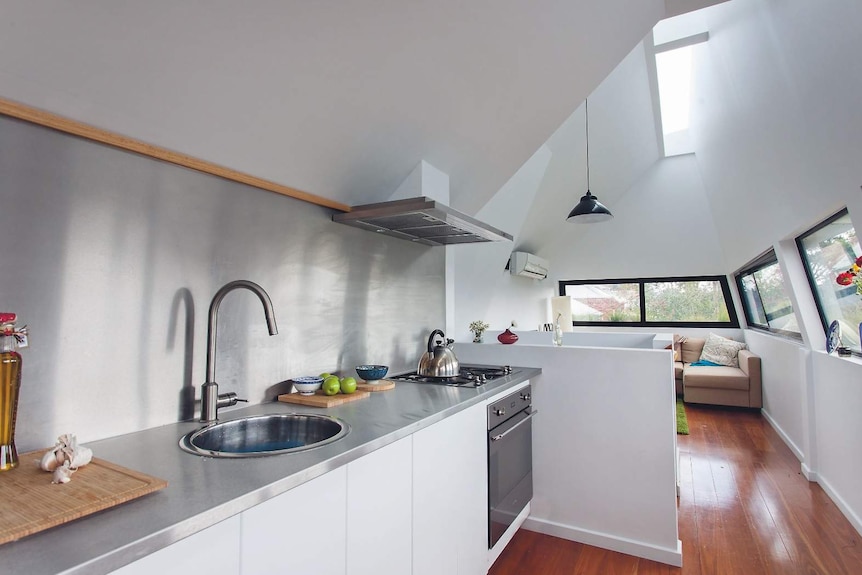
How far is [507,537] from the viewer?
2.28 metres

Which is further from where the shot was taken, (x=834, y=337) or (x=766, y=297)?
(x=766, y=297)

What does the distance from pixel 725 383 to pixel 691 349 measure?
3.62 ft

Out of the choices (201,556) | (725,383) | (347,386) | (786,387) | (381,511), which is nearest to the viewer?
A: (201,556)

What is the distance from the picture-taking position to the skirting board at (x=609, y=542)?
2285 mm

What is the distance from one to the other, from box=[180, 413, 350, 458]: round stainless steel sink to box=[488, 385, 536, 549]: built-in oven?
817mm

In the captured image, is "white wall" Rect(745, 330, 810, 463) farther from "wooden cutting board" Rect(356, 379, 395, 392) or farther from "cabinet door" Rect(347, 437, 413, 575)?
"cabinet door" Rect(347, 437, 413, 575)

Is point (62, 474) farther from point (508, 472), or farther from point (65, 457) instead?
point (508, 472)

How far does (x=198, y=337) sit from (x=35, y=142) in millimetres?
696

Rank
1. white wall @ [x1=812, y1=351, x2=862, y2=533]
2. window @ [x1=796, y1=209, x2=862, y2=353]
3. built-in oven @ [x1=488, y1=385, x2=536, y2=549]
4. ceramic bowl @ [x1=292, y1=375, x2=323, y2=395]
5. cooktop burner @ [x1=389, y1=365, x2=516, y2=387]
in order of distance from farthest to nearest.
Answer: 1. window @ [x1=796, y1=209, x2=862, y2=353]
2. white wall @ [x1=812, y1=351, x2=862, y2=533]
3. cooktop burner @ [x1=389, y1=365, x2=516, y2=387]
4. built-in oven @ [x1=488, y1=385, x2=536, y2=549]
5. ceramic bowl @ [x1=292, y1=375, x2=323, y2=395]

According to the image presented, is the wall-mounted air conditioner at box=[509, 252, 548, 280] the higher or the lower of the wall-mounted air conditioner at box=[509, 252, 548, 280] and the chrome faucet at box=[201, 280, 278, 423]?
the higher

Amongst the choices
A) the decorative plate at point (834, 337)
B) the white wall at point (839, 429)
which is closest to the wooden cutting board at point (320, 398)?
the white wall at point (839, 429)

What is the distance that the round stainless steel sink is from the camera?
1457mm

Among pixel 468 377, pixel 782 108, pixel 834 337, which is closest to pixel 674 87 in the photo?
pixel 782 108

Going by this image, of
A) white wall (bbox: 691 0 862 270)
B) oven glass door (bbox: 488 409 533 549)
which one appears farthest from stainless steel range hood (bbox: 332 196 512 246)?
white wall (bbox: 691 0 862 270)
